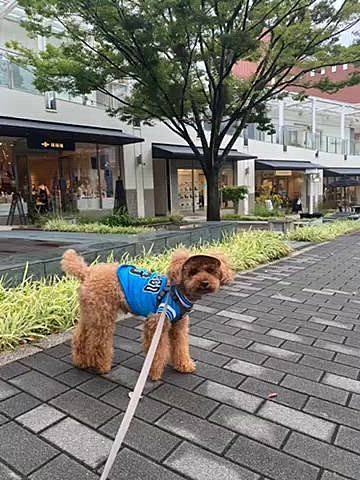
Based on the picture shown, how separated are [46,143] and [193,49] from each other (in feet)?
18.7

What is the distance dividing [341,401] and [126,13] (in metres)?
7.46

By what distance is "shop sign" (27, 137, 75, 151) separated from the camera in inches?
464

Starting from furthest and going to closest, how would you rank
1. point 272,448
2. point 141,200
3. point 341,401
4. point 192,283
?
point 141,200 → point 341,401 → point 192,283 → point 272,448

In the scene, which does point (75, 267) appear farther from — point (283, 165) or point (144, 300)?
point (283, 165)

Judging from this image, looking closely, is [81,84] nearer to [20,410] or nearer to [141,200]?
[141,200]

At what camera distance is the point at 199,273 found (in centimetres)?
224

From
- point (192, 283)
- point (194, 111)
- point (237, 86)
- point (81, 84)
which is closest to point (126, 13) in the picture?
point (81, 84)

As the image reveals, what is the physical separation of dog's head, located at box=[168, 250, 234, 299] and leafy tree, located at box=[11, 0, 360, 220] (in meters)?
6.22

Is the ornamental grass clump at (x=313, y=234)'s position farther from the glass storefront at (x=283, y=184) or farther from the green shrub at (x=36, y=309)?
the glass storefront at (x=283, y=184)

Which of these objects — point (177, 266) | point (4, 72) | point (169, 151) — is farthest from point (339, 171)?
point (177, 266)

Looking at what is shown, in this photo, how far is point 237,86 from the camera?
10.7 metres

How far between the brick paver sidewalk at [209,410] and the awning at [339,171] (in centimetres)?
2574

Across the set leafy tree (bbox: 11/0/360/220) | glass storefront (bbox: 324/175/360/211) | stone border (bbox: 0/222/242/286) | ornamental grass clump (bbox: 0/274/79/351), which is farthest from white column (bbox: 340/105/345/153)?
ornamental grass clump (bbox: 0/274/79/351)

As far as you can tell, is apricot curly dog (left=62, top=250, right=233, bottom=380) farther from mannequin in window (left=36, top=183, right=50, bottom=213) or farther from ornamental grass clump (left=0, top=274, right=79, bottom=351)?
mannequin in window (left=36, top=183, right=50, bottom=213)
